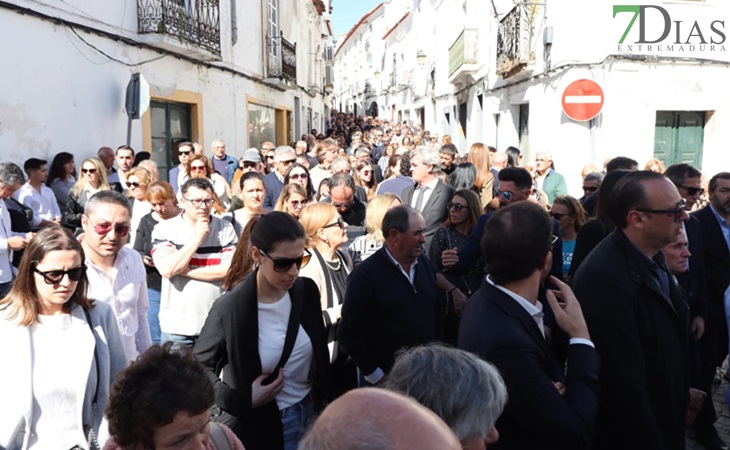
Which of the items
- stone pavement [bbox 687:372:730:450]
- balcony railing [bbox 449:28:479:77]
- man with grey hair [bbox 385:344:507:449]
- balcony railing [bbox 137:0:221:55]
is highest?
balcony railing [bbox 449:28:479:77]

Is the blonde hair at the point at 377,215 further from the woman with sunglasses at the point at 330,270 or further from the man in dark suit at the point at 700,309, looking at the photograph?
the man in dark suit at the point at 700,309

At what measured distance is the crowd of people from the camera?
6.21 ft

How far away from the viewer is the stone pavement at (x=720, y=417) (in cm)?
430

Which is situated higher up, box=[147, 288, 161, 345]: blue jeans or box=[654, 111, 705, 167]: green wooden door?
box=[654, 111, 705, 167]: green wooden door

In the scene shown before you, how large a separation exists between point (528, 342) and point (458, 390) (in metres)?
0.54

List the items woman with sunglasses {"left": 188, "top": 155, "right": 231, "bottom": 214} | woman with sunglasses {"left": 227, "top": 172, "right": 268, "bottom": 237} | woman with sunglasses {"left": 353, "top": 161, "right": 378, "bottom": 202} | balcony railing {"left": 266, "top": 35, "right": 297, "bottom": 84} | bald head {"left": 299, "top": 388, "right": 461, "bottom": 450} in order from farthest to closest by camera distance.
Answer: balcony railing {"left": 266, "top": 35, "right": 297, "bottom": 84} < woman with sunglasses {"left": 353, "top": 161, "right": 378, "bottom": 202} < woman with sunglasses {"left": 188, "top": 155, "right": 231, "bottom": 214} < woman with sunglasses {"left": 227, "top": 172, "right": 268, "bottom": 237} < bald head {"left": 299, "top": 388, "right": 461, "bottom": 450}

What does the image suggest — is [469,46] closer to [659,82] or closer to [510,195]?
[659,82]

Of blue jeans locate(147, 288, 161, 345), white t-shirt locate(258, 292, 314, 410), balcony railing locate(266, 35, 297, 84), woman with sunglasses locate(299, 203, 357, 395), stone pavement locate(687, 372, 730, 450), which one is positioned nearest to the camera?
white t-shirt locate(258, 292, 314, 410)

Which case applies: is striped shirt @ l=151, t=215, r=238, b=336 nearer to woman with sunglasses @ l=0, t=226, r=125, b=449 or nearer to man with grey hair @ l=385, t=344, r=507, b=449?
woman with sunglasses @ l=0, t=226, r=125, b=449

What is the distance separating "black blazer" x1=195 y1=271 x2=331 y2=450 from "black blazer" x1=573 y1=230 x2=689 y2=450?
142 cm

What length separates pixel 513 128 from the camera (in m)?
15.5

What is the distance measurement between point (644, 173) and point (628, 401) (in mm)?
1029

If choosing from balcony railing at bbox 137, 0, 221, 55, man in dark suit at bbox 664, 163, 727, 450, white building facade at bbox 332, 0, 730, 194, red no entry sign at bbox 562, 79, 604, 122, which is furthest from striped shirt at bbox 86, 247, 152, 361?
white building facade at bbox 332, 0, 730, 194

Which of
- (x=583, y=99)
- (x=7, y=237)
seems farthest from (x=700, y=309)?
(x=583, y=99)
